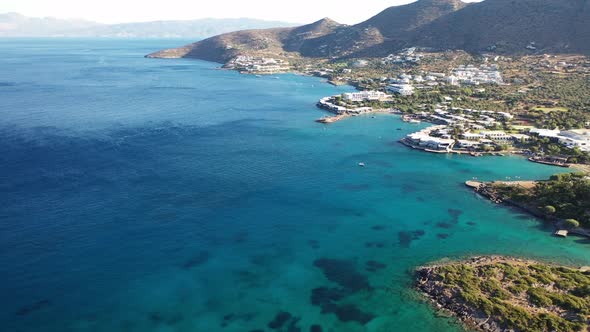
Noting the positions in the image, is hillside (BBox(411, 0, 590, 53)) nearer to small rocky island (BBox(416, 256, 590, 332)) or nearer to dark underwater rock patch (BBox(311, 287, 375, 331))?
small rocky island (BBox(416, 256, 590, 332))

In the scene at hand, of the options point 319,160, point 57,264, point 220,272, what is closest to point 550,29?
point 319,160

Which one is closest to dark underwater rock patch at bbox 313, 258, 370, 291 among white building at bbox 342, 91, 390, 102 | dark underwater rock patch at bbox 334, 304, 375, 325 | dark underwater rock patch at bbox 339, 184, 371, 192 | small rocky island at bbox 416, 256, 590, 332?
dark underwater rock patch at bbox 334, 304, 375, 325

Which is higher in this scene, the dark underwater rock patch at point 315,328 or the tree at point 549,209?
the tree at point 549,209

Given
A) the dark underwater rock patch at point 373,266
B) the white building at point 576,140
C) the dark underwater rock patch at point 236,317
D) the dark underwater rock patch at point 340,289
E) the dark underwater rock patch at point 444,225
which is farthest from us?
the white building at point 576,140

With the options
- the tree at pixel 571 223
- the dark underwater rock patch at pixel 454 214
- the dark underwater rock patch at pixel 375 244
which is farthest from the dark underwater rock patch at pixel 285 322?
the tree at pixel 571 223

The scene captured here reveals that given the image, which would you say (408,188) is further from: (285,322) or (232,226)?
(285,322)

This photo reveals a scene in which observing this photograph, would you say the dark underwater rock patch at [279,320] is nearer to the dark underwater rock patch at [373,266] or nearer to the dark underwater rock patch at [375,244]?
the dark underwater rock patch at [373,266]
